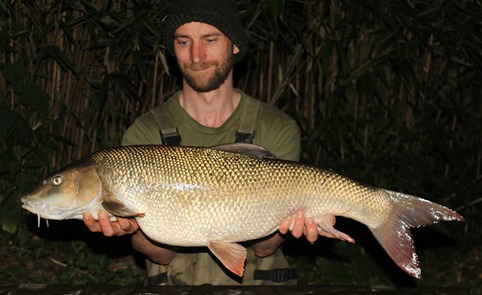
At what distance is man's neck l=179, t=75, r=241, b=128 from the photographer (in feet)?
11.3

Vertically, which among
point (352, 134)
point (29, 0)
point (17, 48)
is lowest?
point (352, 134)

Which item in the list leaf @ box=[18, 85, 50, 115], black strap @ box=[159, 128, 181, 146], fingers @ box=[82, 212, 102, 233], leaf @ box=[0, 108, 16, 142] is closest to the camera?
fingers @ box=[82, 212, 102, 233]

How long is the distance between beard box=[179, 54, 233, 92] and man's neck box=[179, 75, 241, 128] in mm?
58

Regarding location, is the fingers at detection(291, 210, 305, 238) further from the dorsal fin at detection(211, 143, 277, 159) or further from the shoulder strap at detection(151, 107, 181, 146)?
the shoulder strap at detection(151, 107, 181, 146)

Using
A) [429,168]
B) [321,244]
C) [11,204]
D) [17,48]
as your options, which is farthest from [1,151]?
[429,168]

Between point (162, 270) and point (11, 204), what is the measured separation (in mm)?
1633

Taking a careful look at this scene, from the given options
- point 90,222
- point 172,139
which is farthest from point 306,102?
point 90,222

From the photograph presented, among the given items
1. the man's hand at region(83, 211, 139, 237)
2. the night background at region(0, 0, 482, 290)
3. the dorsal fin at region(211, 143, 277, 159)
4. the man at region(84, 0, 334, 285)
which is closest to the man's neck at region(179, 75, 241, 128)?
the man at region(84, 0, 334, 285)

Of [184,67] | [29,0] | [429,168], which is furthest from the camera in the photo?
[429,168]

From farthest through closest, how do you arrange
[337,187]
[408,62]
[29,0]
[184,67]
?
[408,62] < [29,0] < [184,67] < [337,187]

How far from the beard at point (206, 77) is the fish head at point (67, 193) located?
779mm

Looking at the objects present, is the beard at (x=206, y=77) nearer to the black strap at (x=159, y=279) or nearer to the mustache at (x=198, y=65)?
the mustache at (x=198, y=65)

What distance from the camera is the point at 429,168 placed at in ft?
17.8

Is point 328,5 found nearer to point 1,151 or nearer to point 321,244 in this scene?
point 321,244
